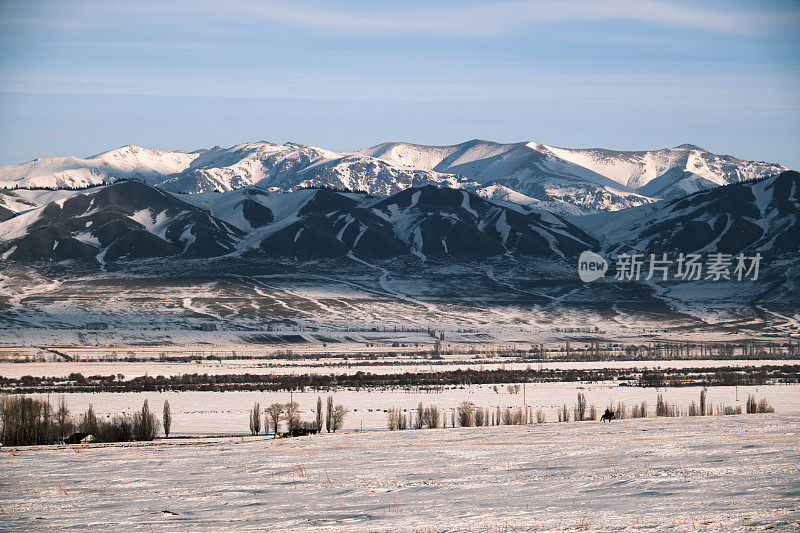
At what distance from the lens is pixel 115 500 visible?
28.6 m

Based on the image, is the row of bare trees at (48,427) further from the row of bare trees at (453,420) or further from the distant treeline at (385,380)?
the distant treeline at (385,380)

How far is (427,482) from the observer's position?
3066cm

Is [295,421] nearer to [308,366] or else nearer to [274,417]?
[274,417]

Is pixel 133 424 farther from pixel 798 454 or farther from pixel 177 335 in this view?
pixel 177 335

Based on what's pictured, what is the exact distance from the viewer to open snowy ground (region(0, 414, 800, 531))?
80.9 feet

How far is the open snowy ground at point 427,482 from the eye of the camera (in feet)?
80.9

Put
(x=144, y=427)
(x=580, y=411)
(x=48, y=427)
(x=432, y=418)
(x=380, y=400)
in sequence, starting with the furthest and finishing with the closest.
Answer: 1. (x=380, y=400)
2. (x=580, y=411)
3. (x=432, y=418)
4. (x=144, y=427)
5. (x=48, y=427)

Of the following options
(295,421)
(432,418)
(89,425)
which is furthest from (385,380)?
(89,425)

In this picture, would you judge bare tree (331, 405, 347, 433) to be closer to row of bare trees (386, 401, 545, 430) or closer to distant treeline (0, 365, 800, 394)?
row of bare trees (386, 401, 545, 430)

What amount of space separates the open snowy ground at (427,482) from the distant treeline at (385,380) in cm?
3976

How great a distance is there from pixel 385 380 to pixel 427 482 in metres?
59.1

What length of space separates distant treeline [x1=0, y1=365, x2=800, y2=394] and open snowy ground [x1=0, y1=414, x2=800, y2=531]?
39.8 m

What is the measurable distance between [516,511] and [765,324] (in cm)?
16819

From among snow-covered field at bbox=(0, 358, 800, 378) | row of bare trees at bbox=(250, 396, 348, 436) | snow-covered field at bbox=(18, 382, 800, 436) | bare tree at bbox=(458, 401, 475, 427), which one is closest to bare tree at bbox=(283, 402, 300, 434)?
row of bare trees at bbox=(250, 396, 348, 436)
